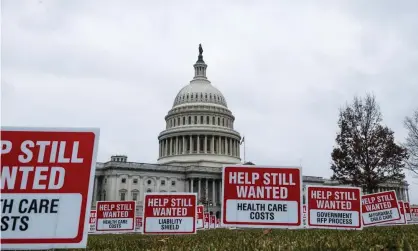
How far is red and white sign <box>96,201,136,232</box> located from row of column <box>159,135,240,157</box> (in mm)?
84634

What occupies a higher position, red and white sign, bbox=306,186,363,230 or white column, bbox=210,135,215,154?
white column, bbox=210,135,215,154

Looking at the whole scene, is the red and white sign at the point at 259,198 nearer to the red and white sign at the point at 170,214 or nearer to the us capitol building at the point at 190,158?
the red and white sign at the point at 170,214

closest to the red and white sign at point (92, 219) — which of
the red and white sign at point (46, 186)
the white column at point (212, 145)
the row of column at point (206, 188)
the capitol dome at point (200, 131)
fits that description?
the red and white sign at point (46, 186)

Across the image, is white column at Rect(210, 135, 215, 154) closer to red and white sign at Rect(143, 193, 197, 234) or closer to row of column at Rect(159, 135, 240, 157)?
row of column at Rect(159, 135, 240, 157)

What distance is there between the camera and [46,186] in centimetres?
443

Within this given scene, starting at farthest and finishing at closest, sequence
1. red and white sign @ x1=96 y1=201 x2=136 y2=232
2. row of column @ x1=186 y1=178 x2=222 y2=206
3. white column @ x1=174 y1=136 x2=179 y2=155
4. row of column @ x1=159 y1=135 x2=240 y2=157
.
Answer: white column @ x1=174 y1=136 x2=179 y2=155 < row of column @ x1=159 y1=135 x2=240 y2=157 < row of column @ x1=186 y1=178 x2=222 y2=206 < red and white sign @ x1=96 y1=201 x2=136 y2=232

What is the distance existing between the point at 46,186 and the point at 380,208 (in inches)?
712

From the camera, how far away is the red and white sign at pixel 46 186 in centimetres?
422

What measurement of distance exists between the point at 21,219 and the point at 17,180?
1.47 ft

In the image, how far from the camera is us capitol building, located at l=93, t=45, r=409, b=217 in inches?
3590

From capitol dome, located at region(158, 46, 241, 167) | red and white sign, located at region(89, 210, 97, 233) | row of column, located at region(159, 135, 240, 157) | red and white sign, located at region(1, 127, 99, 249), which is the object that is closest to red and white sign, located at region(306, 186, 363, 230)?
red and white sign, located at region(1, 127, 99, 249)

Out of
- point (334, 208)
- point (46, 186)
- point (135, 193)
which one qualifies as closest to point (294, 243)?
point (46, 186)

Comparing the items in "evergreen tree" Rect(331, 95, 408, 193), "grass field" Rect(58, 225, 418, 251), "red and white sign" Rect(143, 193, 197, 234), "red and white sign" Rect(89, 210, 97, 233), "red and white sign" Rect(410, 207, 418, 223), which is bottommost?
"grass field" Rect(58, 225, 418, 251)

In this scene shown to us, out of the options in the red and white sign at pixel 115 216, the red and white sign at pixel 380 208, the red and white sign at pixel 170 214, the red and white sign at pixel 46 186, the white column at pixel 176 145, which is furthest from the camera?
the white column at pixel 176 145
